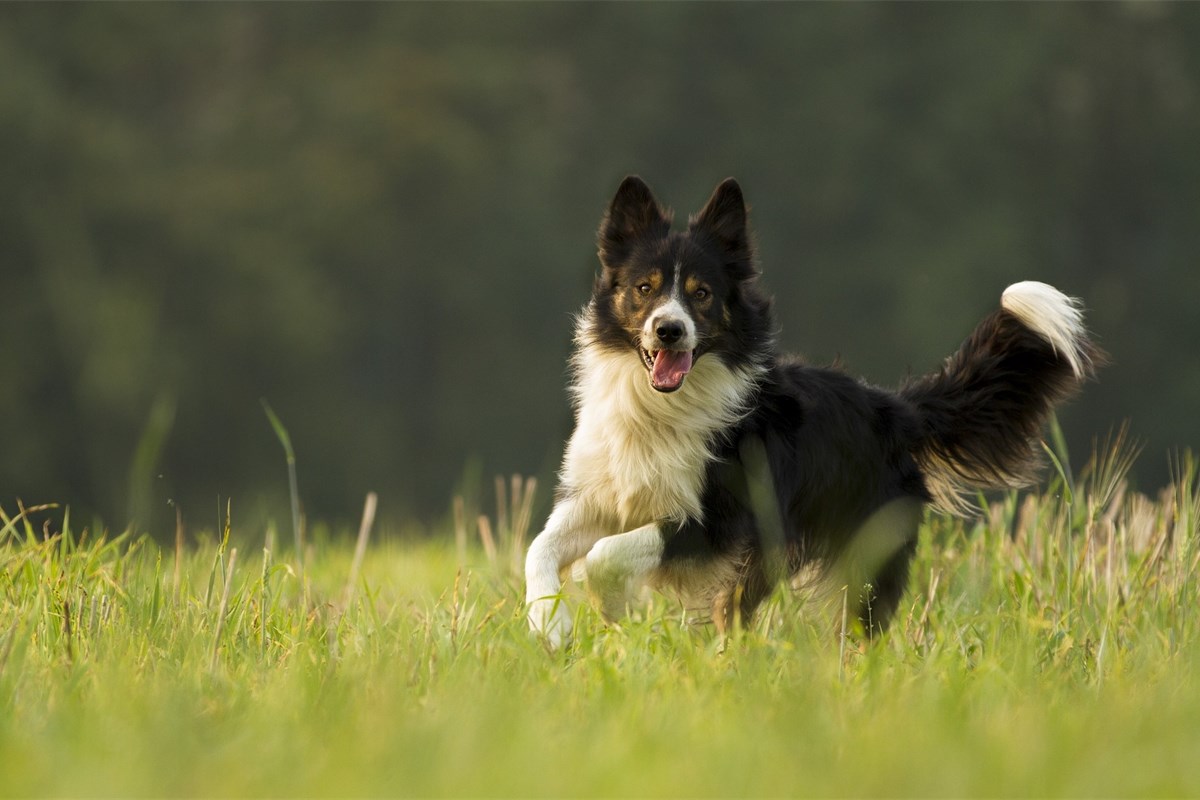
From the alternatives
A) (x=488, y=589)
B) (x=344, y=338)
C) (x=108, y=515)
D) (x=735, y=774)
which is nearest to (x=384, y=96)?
(x=344, y=338)

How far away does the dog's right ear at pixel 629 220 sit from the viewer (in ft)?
18.3

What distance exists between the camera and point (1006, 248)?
1080 inches

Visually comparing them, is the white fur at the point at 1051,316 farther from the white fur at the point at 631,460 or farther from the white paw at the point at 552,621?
the white paw at the point at 552,621

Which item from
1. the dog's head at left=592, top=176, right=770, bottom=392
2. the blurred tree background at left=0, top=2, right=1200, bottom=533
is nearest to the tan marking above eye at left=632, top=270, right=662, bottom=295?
the dog's head at left=592, top=176, right=770, bottom=392

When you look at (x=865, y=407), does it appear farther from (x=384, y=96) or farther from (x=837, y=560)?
(x=384, y=96)

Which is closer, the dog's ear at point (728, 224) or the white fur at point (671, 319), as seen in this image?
the white fur at point (671, 319)

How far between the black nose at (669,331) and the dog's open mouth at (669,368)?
7 centimetres

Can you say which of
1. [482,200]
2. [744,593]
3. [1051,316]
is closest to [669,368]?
[744,593]

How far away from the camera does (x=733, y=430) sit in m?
5.35

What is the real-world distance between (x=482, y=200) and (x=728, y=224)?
84.0ft

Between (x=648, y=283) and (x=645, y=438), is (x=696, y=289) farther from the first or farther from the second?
(x=645, y=438)

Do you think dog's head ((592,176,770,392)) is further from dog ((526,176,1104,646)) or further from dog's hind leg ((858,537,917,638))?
dog's hind leg ((858,537,917,638))

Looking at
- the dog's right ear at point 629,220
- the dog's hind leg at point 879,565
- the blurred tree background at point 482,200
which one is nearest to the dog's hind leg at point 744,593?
the dog's hind leg at point 879,565

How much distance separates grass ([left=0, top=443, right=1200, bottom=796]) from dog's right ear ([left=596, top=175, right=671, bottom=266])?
1.27m
